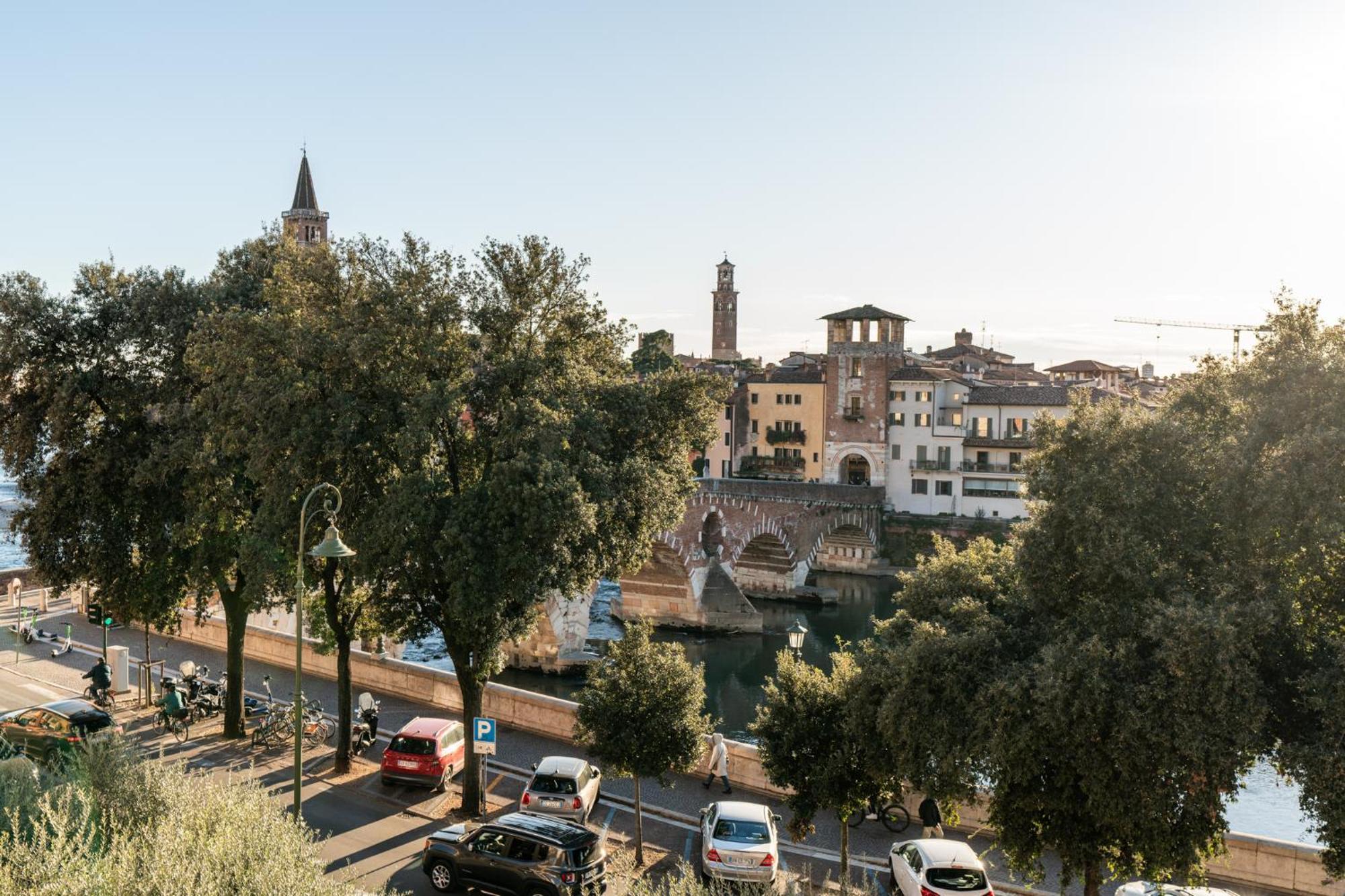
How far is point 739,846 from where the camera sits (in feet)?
57.4

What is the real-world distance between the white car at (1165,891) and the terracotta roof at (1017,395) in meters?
62.4

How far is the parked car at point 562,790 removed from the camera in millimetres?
19922

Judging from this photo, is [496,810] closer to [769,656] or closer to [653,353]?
[769,656]

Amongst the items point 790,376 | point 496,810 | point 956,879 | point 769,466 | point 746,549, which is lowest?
point 746,549

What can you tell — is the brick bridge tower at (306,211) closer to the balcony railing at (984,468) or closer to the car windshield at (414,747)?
the balcony railing at (984,468)

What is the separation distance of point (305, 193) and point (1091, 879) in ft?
350

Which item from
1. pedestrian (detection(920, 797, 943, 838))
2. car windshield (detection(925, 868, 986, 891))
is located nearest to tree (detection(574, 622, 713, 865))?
pedestrian (detection(920, 797, 943, 838))

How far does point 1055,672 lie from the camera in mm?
14719

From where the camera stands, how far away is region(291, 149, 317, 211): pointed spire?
107750 mm

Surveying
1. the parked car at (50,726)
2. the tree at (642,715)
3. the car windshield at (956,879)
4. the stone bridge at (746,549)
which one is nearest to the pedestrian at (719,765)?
the tree at (642,715)

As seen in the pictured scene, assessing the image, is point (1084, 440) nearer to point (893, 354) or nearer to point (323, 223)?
point (893, 354)

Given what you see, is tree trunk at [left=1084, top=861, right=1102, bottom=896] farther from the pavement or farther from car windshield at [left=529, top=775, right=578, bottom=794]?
car windshield at [left=529, top=775, right=578, bottom=794]

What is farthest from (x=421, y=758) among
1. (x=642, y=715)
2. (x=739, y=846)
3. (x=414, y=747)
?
(x=739, y=846)

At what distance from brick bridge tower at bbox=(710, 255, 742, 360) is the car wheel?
12612 centimetres
